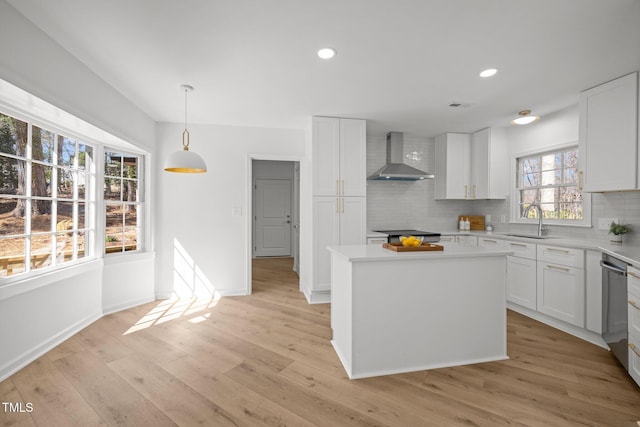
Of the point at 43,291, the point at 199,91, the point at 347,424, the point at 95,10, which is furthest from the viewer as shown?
the point at 199,91

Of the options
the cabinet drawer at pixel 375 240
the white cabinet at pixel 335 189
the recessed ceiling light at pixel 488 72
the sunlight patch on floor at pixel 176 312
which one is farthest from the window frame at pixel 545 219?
the sunlight patch on floor at pixel 176 312

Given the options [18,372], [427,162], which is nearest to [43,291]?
[18,372]

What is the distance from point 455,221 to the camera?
4.99m

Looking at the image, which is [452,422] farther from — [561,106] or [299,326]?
[561,106]

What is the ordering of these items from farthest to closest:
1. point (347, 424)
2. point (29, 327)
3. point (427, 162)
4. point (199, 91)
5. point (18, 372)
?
point (427, 162) → point (199, 91) → point (29, 327) → point (18, 372) → point (347, 424)

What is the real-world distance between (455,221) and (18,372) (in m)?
5.49

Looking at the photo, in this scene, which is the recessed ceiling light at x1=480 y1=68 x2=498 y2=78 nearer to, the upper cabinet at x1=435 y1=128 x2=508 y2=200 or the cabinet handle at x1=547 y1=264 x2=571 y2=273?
the upper cabinet at x1=435 y1=128 x2=508 y2=200

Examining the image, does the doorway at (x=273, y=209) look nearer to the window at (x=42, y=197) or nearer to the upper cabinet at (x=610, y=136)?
the window at (x=42, y=197)

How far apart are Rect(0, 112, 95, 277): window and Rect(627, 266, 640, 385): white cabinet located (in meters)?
4.54

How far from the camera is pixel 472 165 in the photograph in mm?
4559

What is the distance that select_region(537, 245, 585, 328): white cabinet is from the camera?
2785 millimetres

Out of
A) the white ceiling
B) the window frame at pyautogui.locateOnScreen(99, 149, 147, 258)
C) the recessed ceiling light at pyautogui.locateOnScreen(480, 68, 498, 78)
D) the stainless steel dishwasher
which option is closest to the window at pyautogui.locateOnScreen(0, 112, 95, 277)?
the window frame at pyautogui.locateOnScreen(99, 149, 147, 258)

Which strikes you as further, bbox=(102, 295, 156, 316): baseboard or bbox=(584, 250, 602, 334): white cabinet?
bbox=(102, 295, 156, 316): baseboard

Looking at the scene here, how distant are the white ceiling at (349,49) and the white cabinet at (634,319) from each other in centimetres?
168
